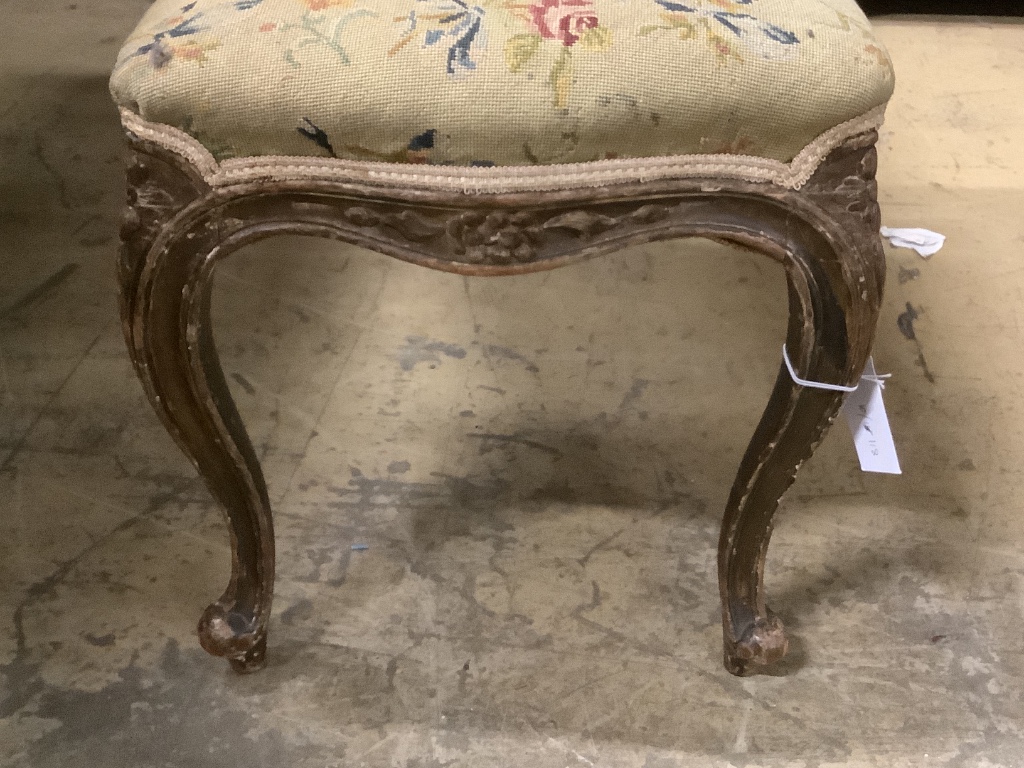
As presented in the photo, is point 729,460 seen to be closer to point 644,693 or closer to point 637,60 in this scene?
point 644,693

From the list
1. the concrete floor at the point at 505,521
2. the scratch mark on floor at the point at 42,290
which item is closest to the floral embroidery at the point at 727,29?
the concrete floor at the point at 505,521

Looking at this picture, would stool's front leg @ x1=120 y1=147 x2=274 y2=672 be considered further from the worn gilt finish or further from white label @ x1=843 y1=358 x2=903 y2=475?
white label @ x1=843 y1=358 x2=903 y2=475

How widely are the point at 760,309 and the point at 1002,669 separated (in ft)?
1.84

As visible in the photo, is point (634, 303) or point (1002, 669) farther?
point (634, 303)

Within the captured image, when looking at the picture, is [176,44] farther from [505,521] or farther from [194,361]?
[505,521]

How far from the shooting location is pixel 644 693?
830mm

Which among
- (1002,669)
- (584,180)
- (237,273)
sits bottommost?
(1002,669)

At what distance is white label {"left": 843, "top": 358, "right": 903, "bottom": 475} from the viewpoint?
69 cm

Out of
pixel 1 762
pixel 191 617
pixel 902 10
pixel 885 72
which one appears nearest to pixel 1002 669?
pixel 885 72

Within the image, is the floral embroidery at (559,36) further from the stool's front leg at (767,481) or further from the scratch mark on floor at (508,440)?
the scratch mark on floor at (508,440)

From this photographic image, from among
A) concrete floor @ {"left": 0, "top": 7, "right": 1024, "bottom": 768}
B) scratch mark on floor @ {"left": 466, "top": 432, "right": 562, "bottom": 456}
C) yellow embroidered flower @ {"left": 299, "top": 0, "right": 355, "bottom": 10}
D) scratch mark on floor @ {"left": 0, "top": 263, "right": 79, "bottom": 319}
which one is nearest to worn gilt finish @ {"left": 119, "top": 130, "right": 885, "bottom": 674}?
yellow embroidered flower @ {"left": 299, "top": 0, "right": 355, "bottom": 10}

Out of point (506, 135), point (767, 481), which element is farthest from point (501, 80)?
point (767, 481)

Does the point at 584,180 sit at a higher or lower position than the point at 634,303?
higher

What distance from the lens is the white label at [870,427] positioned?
0.69 metres
